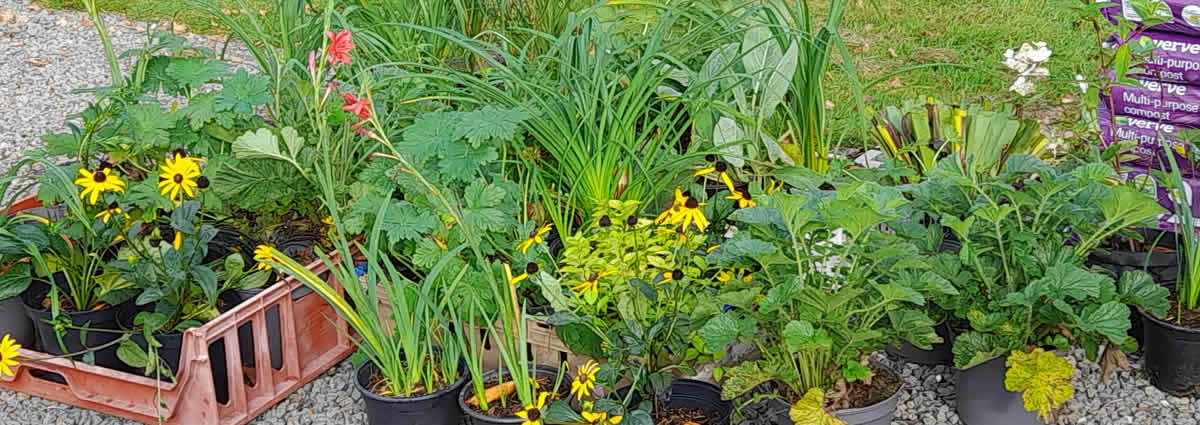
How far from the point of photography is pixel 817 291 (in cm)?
188

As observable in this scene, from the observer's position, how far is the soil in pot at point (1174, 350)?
2.27 meters

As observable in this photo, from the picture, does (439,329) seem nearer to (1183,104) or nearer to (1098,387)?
(1098,387)

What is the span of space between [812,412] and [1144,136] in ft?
4.66

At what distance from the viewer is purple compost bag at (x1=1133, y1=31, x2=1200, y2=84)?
270cm

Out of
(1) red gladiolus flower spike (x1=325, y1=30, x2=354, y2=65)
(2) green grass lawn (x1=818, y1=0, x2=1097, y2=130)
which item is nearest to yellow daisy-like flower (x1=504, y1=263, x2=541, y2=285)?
(1) red gladiolus flower spike (x1=325, y1=30, x2=354, y2=65)

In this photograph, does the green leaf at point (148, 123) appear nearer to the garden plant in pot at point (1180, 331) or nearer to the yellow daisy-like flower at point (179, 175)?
the yellow daisy-like flower at point (179, 175)

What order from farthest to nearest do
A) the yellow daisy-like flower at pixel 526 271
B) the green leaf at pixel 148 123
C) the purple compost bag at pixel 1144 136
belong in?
the purple compost bag at pixel 1144 136, the green leaf at pixel 148 123, the yellow daisy-like flower at pixel 526 271

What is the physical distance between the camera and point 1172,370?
232cm

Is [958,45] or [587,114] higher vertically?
[587,114]

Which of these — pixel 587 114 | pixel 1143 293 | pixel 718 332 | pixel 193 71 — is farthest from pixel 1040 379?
pixel 193 71

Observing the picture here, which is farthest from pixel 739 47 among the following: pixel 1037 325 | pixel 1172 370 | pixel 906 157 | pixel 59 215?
pixel 59 215

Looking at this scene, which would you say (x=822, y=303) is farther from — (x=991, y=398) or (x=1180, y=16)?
(x=1180, y=16)

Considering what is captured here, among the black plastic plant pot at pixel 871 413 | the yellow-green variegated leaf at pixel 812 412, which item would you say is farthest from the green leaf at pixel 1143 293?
the yellow-green variegated leaf at pixel 812 412

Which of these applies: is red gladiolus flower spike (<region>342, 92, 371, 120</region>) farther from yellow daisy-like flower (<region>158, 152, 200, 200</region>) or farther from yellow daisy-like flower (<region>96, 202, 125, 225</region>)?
yellow daisy-like flower (<region>96, 202, 125, 225</region>)
